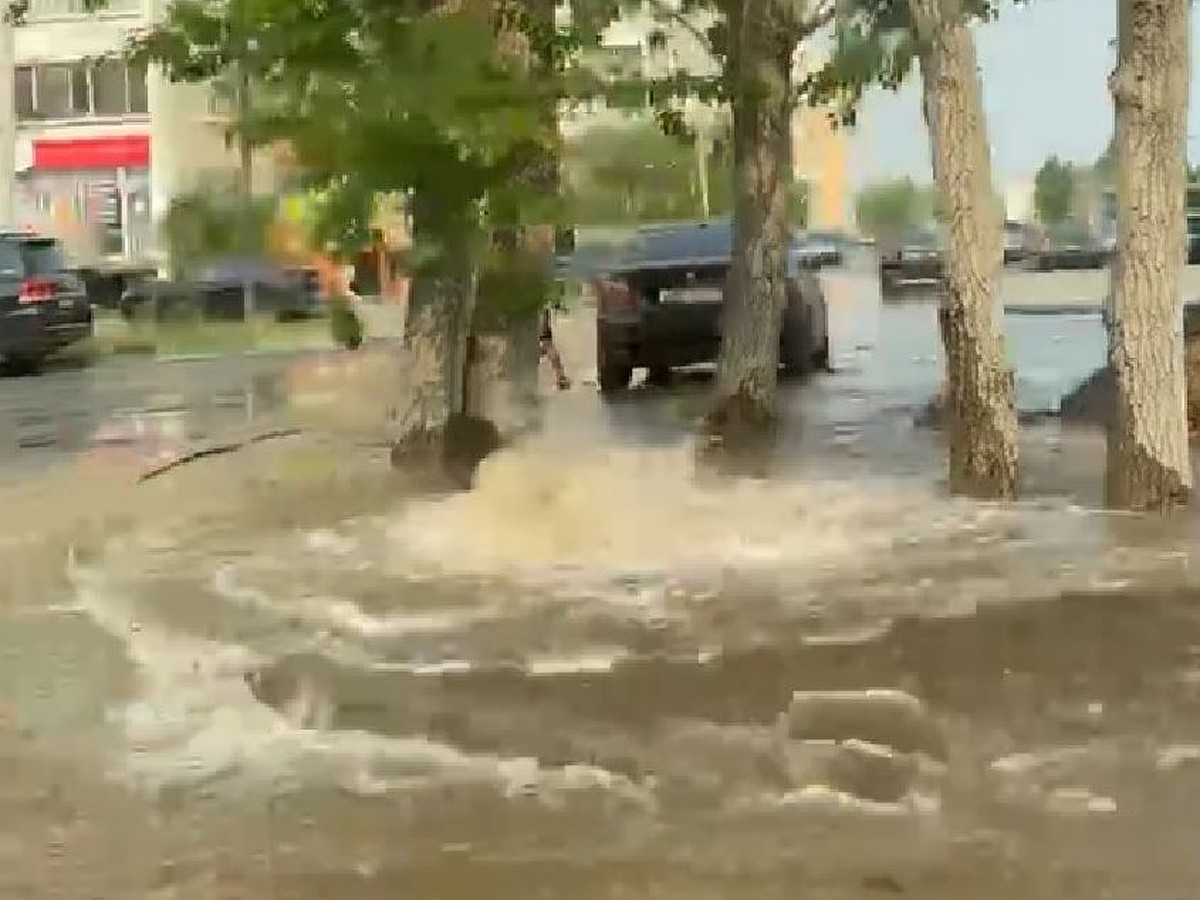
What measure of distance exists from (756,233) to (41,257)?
13930 mm

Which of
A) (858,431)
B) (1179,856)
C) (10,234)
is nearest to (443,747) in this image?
(1179,856)

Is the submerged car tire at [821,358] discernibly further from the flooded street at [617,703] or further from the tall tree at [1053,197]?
the tall tree at [1053,197]

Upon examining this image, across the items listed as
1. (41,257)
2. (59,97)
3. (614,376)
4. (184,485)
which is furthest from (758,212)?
(59,97)

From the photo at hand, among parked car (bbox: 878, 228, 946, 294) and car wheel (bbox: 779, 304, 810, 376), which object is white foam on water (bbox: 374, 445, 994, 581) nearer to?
car wheel (bbox: 779, 304, 810, 376)

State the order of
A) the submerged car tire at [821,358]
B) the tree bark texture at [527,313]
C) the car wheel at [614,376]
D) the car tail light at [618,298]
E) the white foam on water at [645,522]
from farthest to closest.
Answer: the submerged car tire at [821,358] < the car wheel at [614,376] < the car tail light at [618,298] < the tree bark texture at [527,313] < the white foam on water at [645,522]

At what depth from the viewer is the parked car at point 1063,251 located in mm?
58812

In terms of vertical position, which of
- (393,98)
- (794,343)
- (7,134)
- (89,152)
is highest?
(7,134)

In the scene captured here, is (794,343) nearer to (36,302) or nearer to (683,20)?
(683,20)

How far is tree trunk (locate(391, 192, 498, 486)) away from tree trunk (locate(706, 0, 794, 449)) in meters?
2.36

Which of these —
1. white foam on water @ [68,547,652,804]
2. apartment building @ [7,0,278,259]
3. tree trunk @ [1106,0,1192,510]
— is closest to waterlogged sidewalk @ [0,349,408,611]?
white foam on water @ [68,547,652,804]

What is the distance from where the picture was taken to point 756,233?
47.3 ft

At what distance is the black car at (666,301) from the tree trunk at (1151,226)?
9.36 m

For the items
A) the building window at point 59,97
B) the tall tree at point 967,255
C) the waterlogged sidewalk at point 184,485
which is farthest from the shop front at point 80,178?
the tall tree at point 967,255

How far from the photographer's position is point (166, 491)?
12.3 metres
